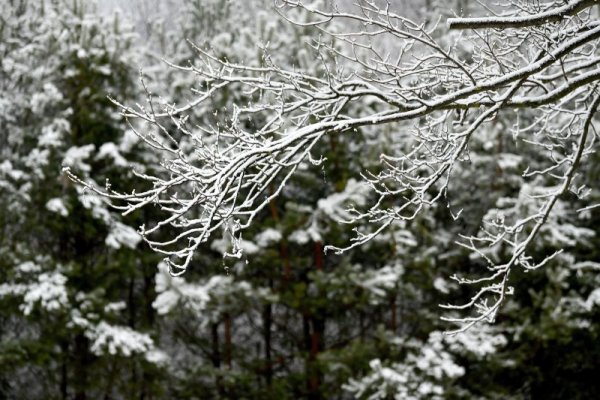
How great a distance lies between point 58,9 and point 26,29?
2.64 feet

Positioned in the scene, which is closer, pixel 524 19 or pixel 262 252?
pixel 524 19

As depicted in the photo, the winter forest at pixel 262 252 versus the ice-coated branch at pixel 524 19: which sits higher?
the winter forest at pixel 262 252

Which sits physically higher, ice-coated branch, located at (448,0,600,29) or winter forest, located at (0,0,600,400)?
winter forest, located at (0,0,600,400)

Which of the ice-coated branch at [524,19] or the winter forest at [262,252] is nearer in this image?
the ice-coated branch at [524,19]

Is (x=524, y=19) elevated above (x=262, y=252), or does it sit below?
below

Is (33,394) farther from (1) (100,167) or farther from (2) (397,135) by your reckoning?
(2) (397,135)

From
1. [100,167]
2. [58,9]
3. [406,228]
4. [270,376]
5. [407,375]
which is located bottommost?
[407,375]

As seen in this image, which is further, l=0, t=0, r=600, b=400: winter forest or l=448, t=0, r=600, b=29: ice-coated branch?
l=0, t=0, r=600, b=400: winter forest

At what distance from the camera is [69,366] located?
10906 mm

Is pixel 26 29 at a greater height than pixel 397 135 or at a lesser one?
greater

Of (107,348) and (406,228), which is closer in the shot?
(107,348)

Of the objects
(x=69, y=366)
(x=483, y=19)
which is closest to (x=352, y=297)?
(x=69, y=366)

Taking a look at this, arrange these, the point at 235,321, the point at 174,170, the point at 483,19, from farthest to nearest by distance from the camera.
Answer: the point at 235,321 → the point at 174,170 → the point at 483,19

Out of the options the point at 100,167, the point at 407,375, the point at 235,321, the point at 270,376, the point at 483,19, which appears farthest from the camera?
the point at 235,321
